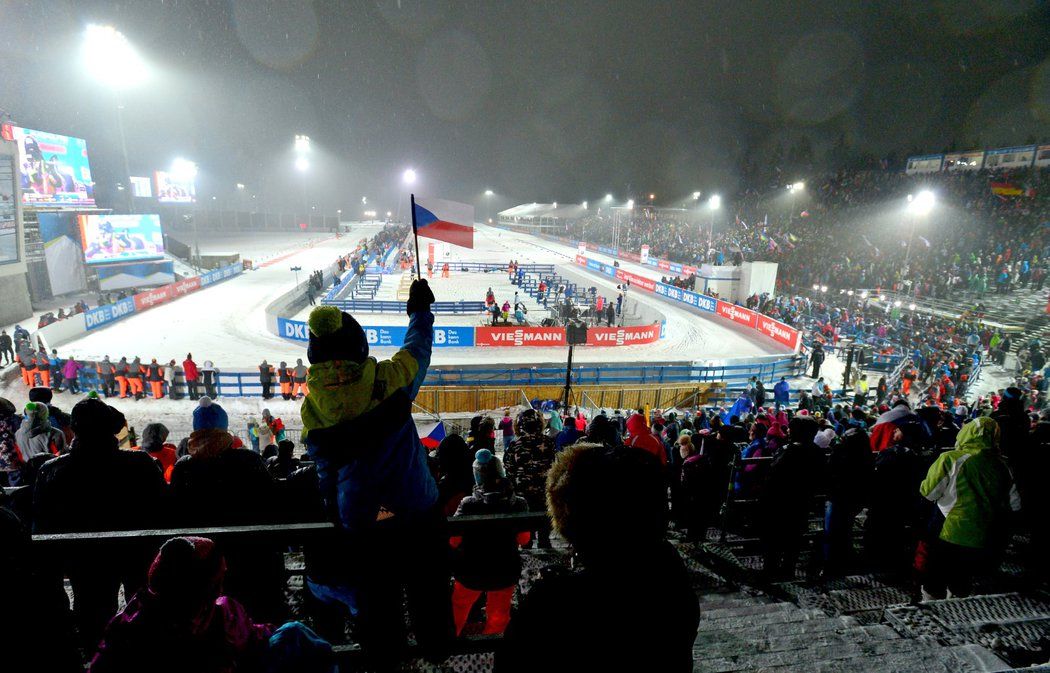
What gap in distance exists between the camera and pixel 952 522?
3.77m

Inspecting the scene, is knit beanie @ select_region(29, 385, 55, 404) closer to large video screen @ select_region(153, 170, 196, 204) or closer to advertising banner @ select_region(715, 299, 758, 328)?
advertising banner @ select_region(715, 299, 758, 328)

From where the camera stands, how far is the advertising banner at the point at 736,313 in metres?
27.0

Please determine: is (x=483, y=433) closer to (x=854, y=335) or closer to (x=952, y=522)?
(x=952, y=522)

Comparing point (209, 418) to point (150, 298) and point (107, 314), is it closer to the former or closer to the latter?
point (107, 314)

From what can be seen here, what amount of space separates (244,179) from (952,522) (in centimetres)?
12112

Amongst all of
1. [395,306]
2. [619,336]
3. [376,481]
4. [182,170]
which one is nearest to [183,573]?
[376,481]

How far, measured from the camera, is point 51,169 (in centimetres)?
3109

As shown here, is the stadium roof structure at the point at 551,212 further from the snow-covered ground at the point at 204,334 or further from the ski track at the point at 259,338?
the snow-covered ground at the point at 204,334

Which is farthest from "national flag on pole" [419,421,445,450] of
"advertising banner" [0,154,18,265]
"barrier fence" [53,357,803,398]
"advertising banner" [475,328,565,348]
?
"advertising banner" [0,154,18,265]

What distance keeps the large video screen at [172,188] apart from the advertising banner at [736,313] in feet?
171

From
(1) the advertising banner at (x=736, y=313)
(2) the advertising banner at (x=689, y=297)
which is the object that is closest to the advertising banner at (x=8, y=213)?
(2) the advertising banner at (x=689, y=297)

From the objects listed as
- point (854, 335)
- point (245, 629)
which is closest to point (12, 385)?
point (245, 629)

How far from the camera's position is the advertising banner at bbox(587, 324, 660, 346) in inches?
917

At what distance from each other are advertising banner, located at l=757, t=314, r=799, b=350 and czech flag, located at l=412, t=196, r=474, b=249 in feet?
68.0
